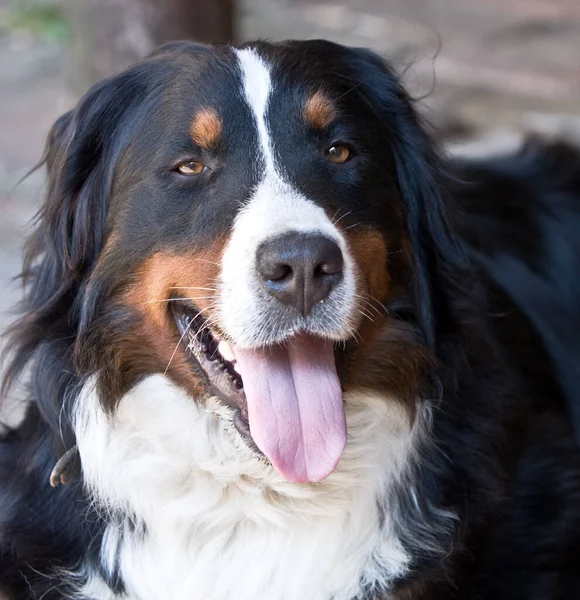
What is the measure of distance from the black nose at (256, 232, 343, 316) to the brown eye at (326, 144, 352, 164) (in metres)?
0.38

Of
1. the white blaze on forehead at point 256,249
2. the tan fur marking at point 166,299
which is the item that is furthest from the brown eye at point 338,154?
the tan fur marking at point 166,299

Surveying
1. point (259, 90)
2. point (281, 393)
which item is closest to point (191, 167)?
point (259, 90)

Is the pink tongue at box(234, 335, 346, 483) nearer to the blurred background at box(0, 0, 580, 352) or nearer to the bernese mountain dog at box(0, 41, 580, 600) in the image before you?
the bernese mountain dog at box(0, 41, 580, 600)

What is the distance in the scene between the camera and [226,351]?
2.82 meters

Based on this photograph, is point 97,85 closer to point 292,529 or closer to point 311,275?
point 311,275

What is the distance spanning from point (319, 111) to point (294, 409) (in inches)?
30.5

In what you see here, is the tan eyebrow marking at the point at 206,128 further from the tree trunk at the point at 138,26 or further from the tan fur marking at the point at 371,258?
the tree trunk at the point at 138,26

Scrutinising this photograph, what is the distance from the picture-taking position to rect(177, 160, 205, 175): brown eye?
9.39 ft

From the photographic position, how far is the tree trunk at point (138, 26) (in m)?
5.54

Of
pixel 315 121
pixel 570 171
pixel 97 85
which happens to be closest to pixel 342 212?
pixel 315 121

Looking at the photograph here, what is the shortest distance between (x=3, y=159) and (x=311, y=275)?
4.33m

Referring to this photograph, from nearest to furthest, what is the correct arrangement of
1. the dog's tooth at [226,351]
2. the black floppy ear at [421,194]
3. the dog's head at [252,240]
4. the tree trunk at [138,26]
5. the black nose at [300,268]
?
the black nose at [300,268] < the dog's head at [252,240] < the dog's tooth at [226,351] < the black floppy ear at [421,194] < the tree trunk at [138,26]

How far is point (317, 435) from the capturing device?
2779 mm

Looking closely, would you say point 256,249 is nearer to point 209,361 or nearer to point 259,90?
point 209,361
